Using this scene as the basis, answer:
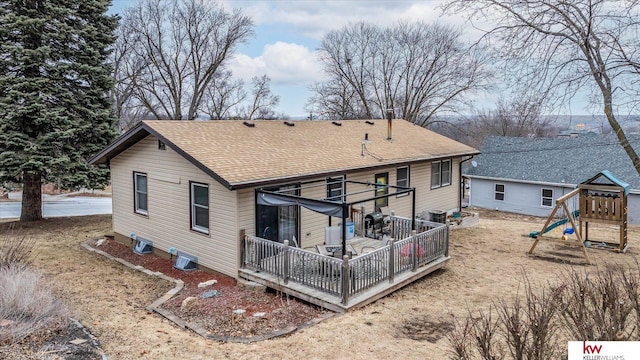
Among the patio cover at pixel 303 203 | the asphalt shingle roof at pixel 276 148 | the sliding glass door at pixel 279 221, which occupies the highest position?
the asphalt shingle roof at pixel 276 148

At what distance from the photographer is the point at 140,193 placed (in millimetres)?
13031

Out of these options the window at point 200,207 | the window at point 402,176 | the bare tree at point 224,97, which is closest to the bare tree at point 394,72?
the bare tree at point 224,97

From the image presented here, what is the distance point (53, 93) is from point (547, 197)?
26489 mm

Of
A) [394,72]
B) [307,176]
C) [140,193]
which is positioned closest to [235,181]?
[307,176]

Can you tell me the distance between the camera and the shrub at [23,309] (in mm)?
6242

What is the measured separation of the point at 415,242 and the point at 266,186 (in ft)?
12.3

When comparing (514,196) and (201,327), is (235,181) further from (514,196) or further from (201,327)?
(514,196)

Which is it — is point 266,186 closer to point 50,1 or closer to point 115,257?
point 115,257

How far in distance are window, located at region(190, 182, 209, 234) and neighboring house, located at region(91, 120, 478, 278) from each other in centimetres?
3

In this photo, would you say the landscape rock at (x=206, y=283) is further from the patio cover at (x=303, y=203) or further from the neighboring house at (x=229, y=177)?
the patio cover at (x=303, y=203)

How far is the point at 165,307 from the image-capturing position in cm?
878

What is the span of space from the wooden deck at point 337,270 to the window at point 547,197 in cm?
1943

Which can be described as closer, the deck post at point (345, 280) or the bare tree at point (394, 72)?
the deck post at point (345, 280)

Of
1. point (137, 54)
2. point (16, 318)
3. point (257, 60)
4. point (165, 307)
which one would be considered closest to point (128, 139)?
point (165, 307)
